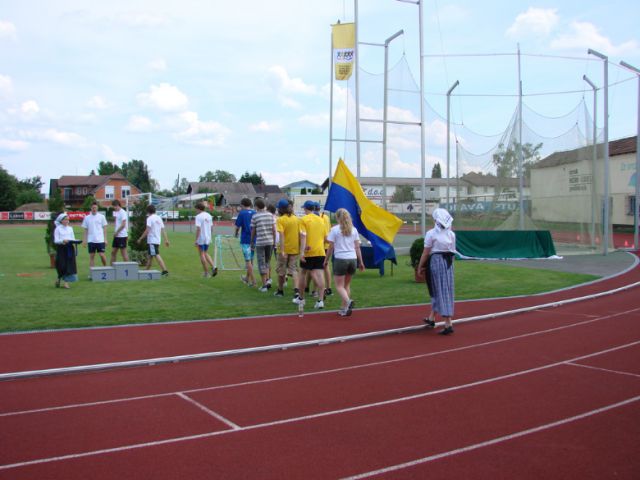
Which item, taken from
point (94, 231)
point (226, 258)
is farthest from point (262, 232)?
point (226, 258)

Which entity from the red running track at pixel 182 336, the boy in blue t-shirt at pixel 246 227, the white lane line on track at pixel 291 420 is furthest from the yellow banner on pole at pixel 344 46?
the white lane line on track at pixel 291 420

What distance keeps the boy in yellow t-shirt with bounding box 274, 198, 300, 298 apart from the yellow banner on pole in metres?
10.2

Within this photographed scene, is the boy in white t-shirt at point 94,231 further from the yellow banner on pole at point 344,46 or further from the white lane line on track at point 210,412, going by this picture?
the white lane line on track at point 210,412

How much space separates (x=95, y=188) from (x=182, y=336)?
103 meters

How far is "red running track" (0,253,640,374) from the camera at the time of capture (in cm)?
797

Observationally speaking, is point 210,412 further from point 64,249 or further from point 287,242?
point 64,249

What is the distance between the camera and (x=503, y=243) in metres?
23.7

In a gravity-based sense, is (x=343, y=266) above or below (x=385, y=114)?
below

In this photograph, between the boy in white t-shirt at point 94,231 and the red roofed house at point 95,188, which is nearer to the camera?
the boy in white t-shirt at point 94,231

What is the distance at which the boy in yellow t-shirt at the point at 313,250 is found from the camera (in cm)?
1155

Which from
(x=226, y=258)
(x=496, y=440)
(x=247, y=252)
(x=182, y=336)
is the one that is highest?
(x=247, y=252)

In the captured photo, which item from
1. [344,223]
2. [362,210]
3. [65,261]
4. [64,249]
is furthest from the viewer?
[362,210]

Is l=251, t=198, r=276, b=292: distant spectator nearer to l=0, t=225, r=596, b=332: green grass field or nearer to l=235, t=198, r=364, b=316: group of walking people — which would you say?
l=235, t=198, r=364, b=316: group of walking people

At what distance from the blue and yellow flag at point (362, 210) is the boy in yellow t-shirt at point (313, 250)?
326 centimetres
